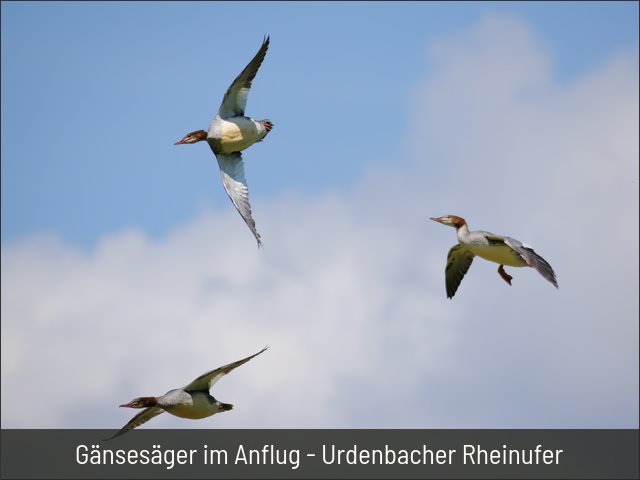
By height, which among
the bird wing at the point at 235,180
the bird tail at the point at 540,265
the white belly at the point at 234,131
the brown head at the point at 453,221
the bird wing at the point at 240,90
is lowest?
the bird tail at the point at 540,265

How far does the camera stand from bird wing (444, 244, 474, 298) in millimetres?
23516

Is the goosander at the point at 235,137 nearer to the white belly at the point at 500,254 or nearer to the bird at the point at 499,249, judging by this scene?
the bird at the point at 499,249

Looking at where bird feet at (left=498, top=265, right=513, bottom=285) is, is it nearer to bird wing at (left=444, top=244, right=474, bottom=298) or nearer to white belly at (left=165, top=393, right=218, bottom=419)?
bird wing at (left=444, top=244, right=474, bottom=298)

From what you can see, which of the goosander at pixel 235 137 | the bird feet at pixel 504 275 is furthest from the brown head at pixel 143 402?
the bird feet at pixel 504 275

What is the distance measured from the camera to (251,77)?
865 inches

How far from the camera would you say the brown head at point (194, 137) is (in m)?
22.5

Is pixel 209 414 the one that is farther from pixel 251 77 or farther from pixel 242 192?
pixel 251 77

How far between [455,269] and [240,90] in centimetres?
594

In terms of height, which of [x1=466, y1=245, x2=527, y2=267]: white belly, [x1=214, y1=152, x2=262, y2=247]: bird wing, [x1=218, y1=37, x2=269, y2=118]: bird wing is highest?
[x1=218, y1=37, x2=269, y2=118]: bird wing

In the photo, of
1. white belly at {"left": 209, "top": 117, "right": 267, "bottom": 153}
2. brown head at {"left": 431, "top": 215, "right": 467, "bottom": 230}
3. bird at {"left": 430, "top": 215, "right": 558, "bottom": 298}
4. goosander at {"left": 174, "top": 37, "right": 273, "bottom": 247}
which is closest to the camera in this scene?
bird at {"left": 430, "top": 215, "right": 558, "bottom": 298}

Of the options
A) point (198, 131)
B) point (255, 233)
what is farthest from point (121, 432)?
point (198, 131)

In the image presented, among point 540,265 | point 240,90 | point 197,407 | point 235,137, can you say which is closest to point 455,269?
point 540,265

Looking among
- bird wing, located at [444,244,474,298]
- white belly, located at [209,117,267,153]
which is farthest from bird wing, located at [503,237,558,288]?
white belly, located at [209,117,267,153]

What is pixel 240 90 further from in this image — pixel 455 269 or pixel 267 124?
pixel 455 269
